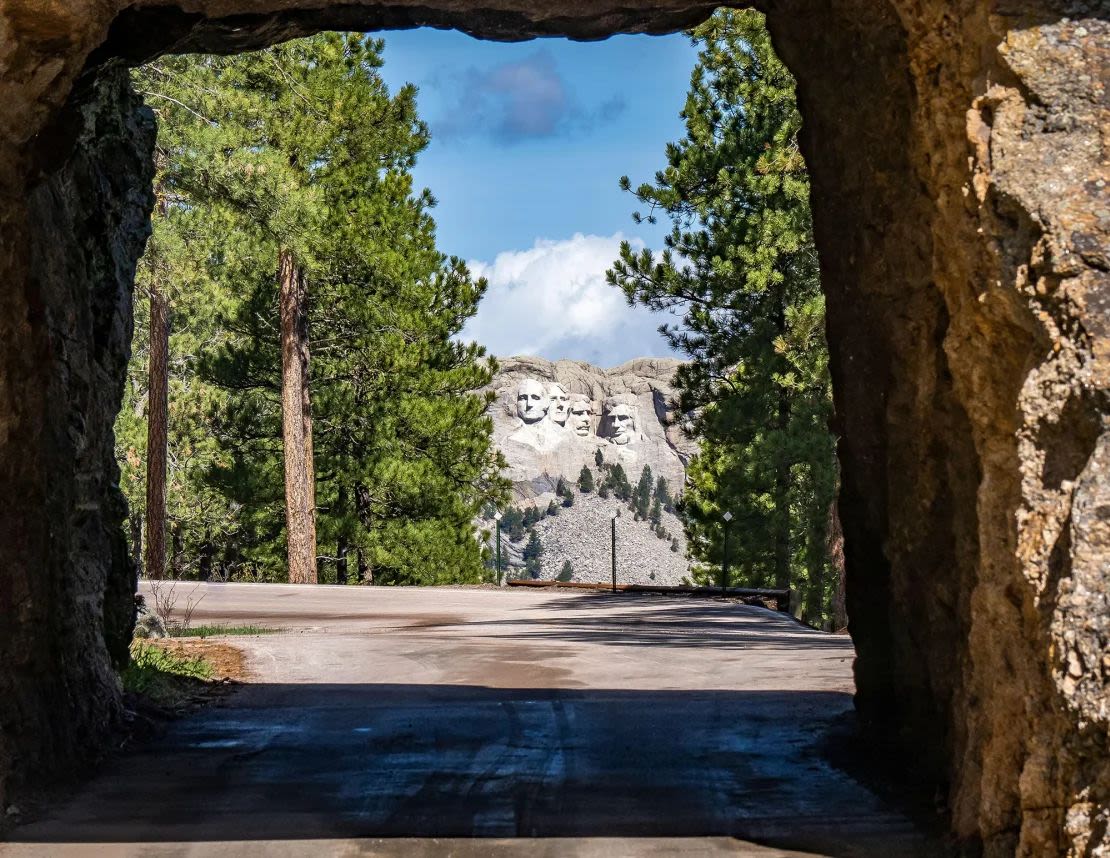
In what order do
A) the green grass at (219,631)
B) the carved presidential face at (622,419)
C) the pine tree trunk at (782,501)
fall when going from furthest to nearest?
the carved presidential face at (622,419)
the pine tree trunk at (782,501)
the green grass at (219,631)

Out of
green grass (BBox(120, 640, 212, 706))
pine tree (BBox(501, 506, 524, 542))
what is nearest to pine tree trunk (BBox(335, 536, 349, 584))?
green grass (BBox(120, 640, 212, 706))

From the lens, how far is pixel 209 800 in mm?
7359

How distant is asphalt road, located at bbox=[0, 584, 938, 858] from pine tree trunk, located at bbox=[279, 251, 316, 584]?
13676 mm

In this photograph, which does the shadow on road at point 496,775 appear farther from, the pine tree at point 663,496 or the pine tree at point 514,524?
the pine tree at point 663,496

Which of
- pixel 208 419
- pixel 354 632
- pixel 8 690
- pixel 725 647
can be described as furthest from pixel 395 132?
pixel 8 690

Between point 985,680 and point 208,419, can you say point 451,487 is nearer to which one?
point 208,419

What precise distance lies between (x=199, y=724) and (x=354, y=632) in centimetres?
754

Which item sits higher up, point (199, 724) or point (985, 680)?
point (985, 680)

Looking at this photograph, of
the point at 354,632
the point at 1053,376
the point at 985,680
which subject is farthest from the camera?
the point at 354,632

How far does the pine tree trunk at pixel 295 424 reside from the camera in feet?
95.4

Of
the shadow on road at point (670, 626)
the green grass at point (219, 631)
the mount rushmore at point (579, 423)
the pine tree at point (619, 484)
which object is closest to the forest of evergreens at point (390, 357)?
the shadow on road at point (670, 626)

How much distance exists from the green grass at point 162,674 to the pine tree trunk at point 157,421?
13.1 meters

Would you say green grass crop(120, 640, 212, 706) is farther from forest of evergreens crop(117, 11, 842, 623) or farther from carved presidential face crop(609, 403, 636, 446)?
carved presidential face crop(609, 403, 636, 446)

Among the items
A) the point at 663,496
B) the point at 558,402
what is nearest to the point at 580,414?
the point at 558,402
